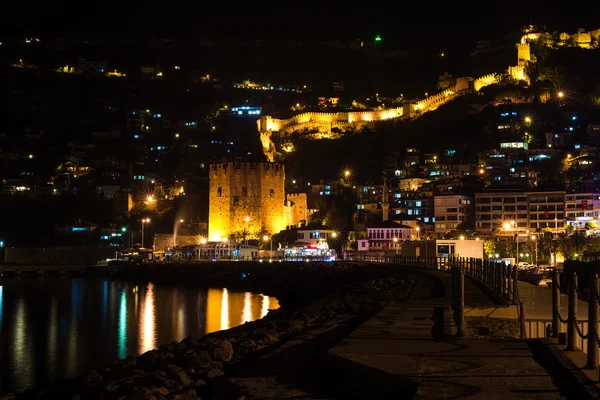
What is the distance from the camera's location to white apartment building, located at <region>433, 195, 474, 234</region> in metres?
60.6

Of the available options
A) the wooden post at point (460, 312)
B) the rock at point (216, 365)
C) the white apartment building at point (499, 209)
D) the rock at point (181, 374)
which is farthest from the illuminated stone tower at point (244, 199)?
the wooden post at point (460, 312)

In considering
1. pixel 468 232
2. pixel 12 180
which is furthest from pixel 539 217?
pixel 12 180

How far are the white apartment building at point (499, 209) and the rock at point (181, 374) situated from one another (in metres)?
52.2

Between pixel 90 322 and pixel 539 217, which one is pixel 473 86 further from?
pixel 90 322

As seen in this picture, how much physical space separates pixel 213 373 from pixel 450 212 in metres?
52.2

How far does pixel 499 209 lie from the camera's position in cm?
6022

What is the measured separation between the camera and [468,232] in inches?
2186

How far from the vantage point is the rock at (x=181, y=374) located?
389 inches

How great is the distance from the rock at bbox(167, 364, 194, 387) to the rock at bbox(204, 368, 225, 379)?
1.11ft

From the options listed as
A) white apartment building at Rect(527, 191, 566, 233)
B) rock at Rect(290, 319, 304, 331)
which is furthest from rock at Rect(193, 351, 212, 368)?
white apartment building at Rect(527, 191, 566, 233)

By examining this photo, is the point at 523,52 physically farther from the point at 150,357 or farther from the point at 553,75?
the point at 150,357

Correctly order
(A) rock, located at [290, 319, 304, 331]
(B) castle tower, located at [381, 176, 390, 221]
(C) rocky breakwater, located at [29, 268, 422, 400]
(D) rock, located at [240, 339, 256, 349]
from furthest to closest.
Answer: (B) castle tower, located at [381, 176, 390, 221] < (A) rock, located at [290, 319, 304, 331] < (D) rock, located at [240, 339, 256, 349] < (C) rocky breakwater, located at [29, 268, 422, 400]

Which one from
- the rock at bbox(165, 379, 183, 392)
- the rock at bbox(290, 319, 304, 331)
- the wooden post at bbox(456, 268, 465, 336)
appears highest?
the wooden post at bbox(456, 268, 465, 336)

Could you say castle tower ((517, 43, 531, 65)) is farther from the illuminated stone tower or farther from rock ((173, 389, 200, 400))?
rock ((173, 389, 200, 400))
